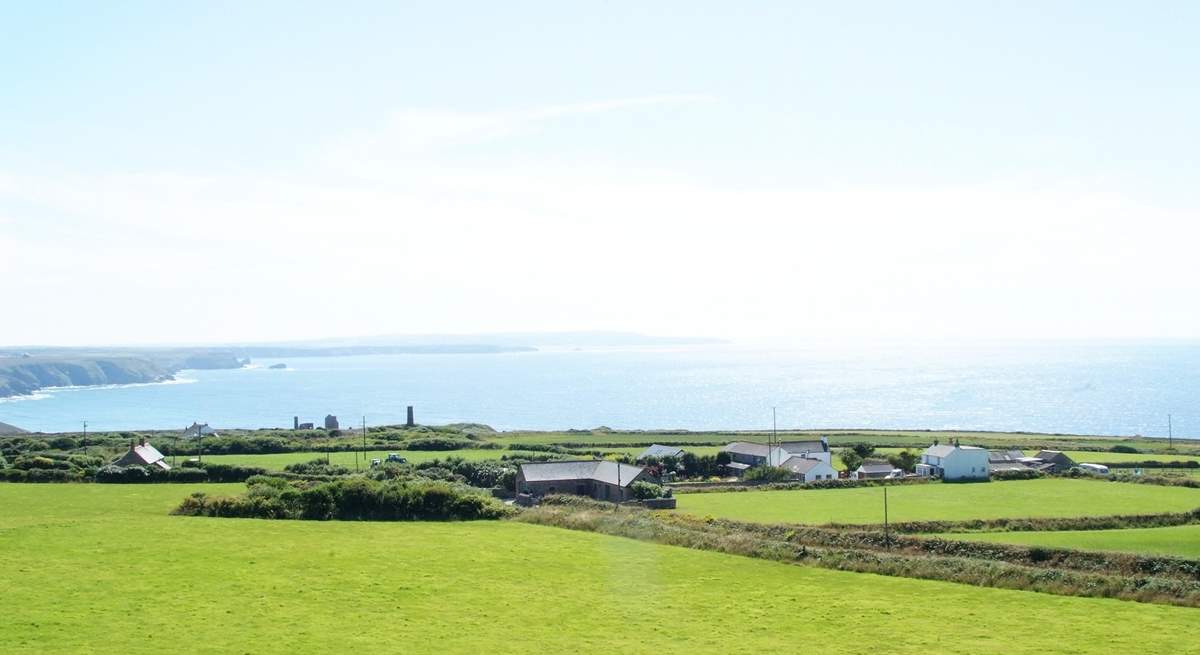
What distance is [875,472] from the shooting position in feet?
193

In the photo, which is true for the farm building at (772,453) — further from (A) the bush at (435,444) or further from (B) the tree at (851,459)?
(A) the bush at (435,444)

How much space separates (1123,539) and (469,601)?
25.0 meters

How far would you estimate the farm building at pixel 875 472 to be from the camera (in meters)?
57.8

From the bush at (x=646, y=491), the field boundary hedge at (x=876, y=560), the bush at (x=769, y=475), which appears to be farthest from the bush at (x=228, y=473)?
the bush at (x=769, y=475)

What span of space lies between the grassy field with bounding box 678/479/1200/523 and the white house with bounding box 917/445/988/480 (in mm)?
3350

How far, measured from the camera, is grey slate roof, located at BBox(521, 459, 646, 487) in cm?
5159

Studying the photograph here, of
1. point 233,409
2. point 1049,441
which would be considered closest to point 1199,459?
point 1049,441

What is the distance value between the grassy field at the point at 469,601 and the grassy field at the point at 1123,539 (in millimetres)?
8931

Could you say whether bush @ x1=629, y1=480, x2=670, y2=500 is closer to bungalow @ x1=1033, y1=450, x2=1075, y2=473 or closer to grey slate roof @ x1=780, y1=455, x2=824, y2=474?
grey slate roof @ x1=780, y1=455, x2=824, y2=474

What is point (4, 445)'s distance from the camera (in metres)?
67.9

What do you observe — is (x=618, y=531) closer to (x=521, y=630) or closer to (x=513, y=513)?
(x=513, y=513)

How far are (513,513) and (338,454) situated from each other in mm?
30688

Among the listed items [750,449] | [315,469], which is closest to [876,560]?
[315,469]

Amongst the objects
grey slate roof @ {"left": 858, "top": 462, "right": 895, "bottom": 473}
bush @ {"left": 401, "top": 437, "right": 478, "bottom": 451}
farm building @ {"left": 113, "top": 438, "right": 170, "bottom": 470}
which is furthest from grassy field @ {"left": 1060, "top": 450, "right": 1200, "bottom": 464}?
farm building @ {"left": 113, "top": 438, "right": 170, "bottom": 470}
